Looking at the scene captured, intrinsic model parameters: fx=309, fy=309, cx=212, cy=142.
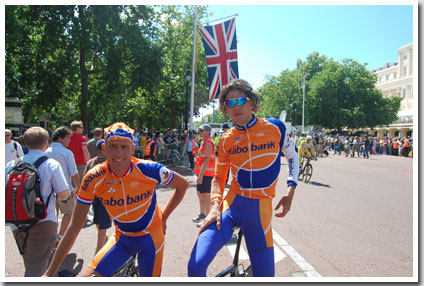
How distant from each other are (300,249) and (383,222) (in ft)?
9.60

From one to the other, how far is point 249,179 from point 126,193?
1082 millimetres

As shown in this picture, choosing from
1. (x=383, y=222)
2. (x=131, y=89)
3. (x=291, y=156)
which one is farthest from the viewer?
(x=131, y=89)

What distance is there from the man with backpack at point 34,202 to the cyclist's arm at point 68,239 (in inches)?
36.7

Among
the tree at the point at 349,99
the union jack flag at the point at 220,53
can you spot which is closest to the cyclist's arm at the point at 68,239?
the union jack flag at the point at 220,53

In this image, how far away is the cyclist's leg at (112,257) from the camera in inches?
96.0

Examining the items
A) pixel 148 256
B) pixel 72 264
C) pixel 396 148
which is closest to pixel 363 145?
pixel 396 148

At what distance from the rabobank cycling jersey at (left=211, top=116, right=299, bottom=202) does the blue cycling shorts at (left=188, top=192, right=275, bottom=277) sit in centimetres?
9

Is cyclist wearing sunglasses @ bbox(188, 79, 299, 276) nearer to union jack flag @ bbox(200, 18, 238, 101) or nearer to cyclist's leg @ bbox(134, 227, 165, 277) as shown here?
cyclist's leg @ bbox(134, 227, 165, 277)

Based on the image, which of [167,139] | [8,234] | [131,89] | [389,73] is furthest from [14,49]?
[389,73]

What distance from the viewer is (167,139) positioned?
1970 cm

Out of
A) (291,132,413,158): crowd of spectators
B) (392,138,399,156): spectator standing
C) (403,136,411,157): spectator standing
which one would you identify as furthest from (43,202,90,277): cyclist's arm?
(392,138,399,156): spectator standing

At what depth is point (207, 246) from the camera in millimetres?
2393

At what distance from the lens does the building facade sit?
204 feet

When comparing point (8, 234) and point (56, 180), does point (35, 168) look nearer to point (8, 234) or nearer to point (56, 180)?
point (56, 180)
